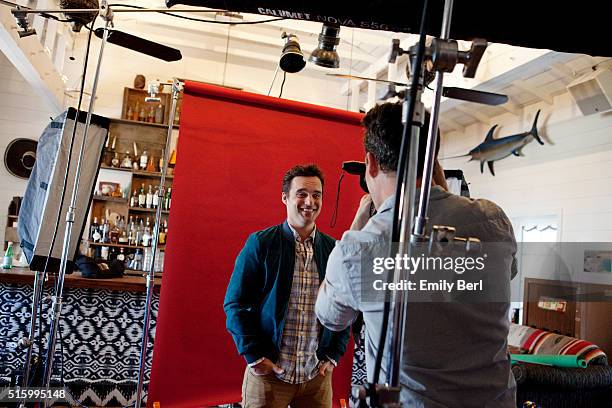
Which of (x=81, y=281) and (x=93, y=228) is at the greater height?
(x=93, y=228)

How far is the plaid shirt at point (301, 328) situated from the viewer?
6.93 ft

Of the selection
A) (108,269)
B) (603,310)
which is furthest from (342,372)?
(603,310)

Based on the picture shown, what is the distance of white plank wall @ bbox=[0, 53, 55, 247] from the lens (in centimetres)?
715

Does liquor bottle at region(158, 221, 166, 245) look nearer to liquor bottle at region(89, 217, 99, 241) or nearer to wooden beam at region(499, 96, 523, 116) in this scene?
liquor bottle at region(89, 217, 99, 241)

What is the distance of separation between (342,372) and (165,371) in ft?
3.72

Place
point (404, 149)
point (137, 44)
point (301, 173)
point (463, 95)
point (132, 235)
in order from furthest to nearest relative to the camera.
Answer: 1. point (132, 235)
2. point (301, 173)
3. point (137, 44)
4. point (463, 95)
5. point (404, 149)

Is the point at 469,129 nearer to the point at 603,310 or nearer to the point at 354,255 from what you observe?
the point at 603,310

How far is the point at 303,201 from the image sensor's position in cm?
234

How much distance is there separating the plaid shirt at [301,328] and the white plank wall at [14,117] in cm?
640

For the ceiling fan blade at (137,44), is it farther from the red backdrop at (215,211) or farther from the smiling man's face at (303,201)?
the smiling man's face at (303,201)

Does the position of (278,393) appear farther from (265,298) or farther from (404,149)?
(404,149)

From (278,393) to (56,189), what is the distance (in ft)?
5.24

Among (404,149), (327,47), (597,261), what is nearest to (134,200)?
(327,47)

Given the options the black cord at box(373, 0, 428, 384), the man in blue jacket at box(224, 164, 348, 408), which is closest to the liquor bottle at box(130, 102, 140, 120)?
the man in blue jacket at box(224, 164, 348, 408)
